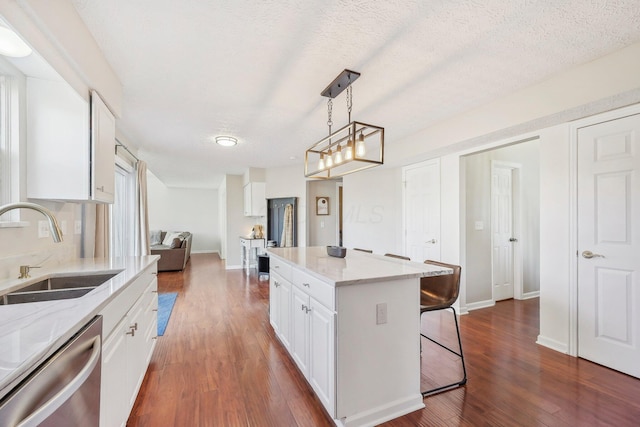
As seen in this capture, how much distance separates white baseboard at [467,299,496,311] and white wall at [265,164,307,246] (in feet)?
11.2

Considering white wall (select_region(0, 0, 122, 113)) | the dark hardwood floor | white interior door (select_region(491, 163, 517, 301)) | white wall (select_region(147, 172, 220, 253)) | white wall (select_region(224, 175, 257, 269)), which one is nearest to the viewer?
white wall (select_region(0, 0, 122, 113))

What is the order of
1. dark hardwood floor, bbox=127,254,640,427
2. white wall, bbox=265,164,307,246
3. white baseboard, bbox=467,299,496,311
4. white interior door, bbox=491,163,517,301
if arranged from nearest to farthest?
dark hardwood floor, bbox=127,254,640,427 < white baseboard, bbox=467,299,496,311 < white interior door, bbox=491,163,517,301 < white wall, bbox=265,164,307,246

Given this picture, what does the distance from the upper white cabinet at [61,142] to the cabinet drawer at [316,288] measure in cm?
156

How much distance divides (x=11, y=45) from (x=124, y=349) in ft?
5.56

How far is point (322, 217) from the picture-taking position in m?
6.48

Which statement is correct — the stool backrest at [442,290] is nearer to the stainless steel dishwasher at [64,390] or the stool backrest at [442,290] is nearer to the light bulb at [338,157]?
the light bulb at [338,157]

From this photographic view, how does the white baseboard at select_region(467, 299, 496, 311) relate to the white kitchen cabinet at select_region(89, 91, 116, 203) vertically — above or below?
below

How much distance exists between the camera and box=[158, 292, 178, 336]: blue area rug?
310 cm

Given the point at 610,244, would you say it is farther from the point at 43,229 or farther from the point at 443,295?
the point at 43,229

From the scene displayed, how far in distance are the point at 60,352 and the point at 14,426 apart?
229mm

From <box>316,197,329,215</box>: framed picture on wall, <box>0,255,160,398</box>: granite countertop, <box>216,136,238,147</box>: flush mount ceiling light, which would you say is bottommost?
<box>0,255,160,398</box>: granite countertop

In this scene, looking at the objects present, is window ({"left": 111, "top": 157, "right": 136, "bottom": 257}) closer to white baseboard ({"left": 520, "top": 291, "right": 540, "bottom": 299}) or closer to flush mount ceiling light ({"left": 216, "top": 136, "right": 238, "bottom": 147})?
flush mount ceiling light ({"left": 216, "top": 136, "right": 238, "bottom": 147})

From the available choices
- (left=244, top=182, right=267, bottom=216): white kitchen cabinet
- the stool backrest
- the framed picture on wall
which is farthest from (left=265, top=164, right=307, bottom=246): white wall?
the stool backrest

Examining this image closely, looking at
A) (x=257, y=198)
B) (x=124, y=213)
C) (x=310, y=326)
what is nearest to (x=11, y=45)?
(x=310, y=326)
